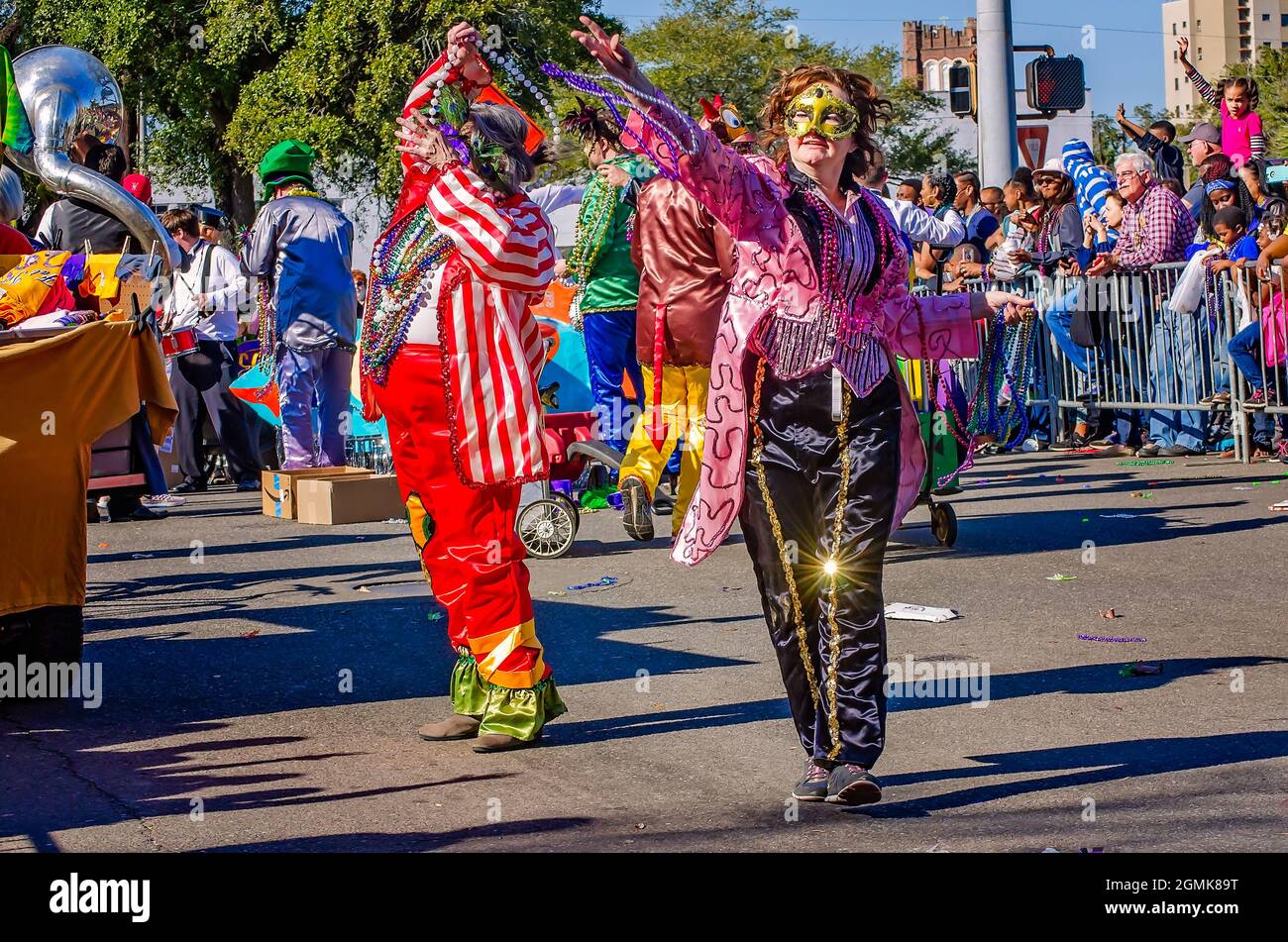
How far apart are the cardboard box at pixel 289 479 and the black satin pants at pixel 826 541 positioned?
706cm

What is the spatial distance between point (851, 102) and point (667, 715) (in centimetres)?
226

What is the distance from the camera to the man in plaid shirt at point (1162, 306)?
1377cm

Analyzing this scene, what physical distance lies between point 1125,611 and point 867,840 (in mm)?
3575

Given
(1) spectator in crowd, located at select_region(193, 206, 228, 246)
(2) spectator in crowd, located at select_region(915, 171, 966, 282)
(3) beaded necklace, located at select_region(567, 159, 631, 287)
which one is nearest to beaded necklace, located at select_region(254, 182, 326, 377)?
(3) beaded necklace, located at select_region(567, 159, 631, 287)

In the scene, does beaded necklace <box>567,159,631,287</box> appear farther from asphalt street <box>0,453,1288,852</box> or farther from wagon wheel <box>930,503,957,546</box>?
wagon wheel <box>930,503,957,546</box>

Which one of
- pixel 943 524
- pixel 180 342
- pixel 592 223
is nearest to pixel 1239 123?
pixel 592 223

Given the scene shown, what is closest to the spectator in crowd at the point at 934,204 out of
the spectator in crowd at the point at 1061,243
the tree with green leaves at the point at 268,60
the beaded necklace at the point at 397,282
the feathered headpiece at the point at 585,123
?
the spectator in crowd at the point at 1061,243

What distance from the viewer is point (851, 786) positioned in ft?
16.4

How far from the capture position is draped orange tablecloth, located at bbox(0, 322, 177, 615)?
260 inches

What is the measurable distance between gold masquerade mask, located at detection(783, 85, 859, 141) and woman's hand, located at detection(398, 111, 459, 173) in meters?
1.24

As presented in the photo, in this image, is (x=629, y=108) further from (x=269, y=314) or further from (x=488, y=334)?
(x=269, y=314)

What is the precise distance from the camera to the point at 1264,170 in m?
14.3

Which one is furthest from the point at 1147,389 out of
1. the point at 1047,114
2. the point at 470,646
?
the point at 470,646

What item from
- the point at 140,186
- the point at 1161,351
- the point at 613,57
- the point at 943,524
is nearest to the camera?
the point at 613,57
